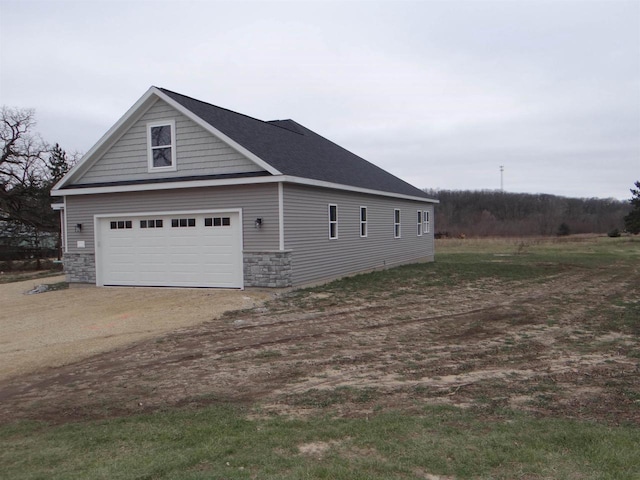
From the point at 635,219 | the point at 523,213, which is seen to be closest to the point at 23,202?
the point at 635,219

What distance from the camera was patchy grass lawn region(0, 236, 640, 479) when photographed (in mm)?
3980

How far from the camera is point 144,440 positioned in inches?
177

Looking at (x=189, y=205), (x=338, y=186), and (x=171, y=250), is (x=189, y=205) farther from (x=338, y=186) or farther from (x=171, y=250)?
(x=338, y=186)

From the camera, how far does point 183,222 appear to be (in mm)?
14641

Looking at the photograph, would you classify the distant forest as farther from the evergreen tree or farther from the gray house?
the gray house

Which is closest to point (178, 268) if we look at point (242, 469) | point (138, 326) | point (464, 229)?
point (138, 326)

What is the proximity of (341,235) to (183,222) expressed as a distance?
5.04 meters

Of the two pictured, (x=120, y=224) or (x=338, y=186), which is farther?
(x=338, y=186)

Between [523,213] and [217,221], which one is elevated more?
[523,213]

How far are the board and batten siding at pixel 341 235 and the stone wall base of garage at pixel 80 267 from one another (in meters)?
6.43

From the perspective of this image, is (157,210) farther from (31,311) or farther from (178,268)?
(31,311)

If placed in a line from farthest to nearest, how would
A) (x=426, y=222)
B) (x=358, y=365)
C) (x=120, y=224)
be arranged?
(x=426, y=222) < (x=120, y=224) < (x=358, y=365)

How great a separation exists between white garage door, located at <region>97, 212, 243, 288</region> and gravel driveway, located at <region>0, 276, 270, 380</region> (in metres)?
0.47

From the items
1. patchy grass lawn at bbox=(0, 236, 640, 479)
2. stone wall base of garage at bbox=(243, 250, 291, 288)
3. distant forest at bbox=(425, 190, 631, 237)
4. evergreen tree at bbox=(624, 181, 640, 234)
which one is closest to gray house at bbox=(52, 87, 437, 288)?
stone wall base of garage at bbox=(243, 250, 291, 288)
